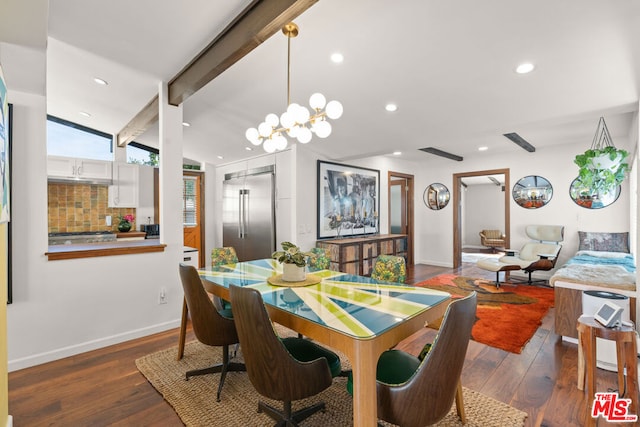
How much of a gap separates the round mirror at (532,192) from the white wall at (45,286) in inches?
249

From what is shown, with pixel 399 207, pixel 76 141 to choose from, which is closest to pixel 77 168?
pixel 76 141

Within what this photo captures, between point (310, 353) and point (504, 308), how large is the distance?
3.29 meters

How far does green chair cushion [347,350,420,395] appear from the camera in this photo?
1.52 m

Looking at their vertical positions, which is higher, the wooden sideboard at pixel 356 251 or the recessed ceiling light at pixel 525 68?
the recessed ceiling light at pixel 525 68

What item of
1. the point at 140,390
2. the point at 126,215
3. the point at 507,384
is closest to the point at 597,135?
the point at 507,384

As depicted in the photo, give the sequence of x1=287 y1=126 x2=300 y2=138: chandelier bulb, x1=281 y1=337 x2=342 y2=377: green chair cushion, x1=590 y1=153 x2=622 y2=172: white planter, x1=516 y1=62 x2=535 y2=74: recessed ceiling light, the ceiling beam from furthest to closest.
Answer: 1. x1=590 y1=153 x2=622 y2=172: white planter
2. x1=516 y1=62 x2=535 y2=74: recessed ceiling light
3. x1=287 y1=126 x2=300 y2=138: chandelier bulb
4. the ceiling beam
5. x1=281 y1=337 x2=342 y2=377: green chair cushion

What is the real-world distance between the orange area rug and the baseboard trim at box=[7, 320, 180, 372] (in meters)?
3.23

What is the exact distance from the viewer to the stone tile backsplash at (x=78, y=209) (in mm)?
4961

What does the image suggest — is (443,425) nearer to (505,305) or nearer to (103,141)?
(505,305)

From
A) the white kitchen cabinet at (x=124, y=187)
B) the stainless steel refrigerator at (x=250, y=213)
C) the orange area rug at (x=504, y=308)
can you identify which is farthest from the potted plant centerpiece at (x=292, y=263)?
the white kitchen cabinet at (x=124, y=187)

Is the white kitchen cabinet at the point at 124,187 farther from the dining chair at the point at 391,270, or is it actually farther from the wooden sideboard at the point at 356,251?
the dining chair at the point at 391,270

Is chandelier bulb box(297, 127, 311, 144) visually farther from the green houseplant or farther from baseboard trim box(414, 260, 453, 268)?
baseboard trim box(414, 260, 453, 268)

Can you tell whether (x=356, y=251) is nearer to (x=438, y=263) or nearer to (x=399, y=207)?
(x=399, y=207)

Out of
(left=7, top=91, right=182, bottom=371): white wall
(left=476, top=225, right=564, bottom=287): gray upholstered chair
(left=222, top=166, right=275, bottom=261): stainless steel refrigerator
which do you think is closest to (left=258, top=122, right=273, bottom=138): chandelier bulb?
(left=7, top=91, right=182, bottom=371): white wall
